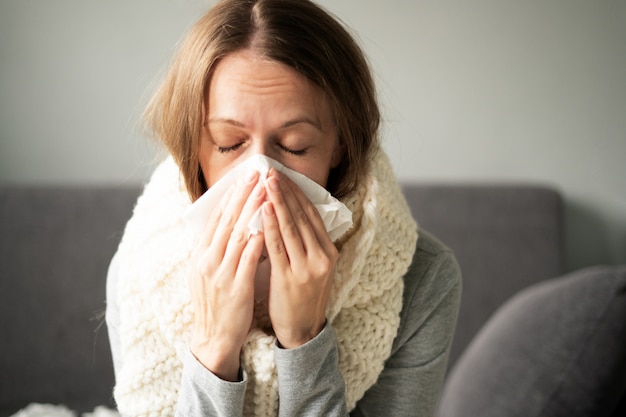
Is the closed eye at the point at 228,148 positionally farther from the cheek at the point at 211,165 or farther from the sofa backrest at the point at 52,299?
the sofa backrest at the point at 52,299

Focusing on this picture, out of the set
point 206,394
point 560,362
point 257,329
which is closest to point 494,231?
point 257,329

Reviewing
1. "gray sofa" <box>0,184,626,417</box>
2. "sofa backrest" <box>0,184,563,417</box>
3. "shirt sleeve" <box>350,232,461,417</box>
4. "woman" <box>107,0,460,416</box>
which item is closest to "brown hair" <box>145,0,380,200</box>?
"woman" <box>107,0,460,416</box>

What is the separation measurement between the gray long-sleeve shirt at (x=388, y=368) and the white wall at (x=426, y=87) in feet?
3.13

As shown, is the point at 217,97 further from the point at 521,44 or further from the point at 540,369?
the point at 521,44

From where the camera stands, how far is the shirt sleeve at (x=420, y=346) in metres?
1.05

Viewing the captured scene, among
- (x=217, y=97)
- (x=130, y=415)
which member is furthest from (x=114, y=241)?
(x=217, y=97)

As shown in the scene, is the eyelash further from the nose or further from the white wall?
the white wall

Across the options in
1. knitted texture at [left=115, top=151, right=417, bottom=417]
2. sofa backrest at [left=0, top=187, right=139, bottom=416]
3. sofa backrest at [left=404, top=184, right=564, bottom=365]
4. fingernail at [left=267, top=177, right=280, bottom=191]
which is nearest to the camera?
fingernail at [left=267, top=177, right=280, bottom=191]

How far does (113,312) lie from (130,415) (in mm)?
200

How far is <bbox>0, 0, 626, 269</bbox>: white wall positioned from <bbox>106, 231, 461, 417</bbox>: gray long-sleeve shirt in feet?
3.13

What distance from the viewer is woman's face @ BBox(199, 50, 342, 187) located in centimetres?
91

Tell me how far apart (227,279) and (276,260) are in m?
0.07

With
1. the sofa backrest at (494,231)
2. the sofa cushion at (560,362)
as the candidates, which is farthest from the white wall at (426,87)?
the sofa cushion at (560,362)

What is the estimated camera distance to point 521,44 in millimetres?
2055
